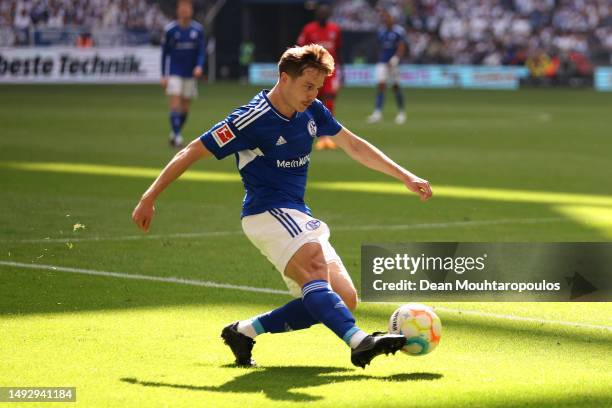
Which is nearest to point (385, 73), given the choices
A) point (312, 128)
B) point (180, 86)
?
point (180, 86)

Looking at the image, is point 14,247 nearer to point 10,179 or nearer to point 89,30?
point 10,179

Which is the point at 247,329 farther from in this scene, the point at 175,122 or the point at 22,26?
the point at 22,26

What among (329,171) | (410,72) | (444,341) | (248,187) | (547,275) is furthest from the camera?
(410,72)

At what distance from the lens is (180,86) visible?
877 inches

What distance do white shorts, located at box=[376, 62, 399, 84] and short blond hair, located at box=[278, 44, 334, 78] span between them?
2162cm

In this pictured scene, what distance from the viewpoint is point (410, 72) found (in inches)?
1887

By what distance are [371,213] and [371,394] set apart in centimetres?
768

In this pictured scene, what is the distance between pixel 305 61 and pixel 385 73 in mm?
22424

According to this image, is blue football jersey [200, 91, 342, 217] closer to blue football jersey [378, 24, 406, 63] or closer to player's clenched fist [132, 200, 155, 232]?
player's clenched fist [132, 200, 155, 232]

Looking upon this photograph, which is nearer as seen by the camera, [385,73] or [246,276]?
[246,276]

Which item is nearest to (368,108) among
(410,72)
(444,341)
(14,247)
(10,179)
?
(410,72)

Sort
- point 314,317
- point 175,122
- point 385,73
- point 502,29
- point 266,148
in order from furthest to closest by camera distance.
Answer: point 502,29 → point 385,73 → point 175,122 → point 266,148 → point 314,317

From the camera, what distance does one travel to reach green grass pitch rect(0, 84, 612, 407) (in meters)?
6.31

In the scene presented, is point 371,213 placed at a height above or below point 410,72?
above
